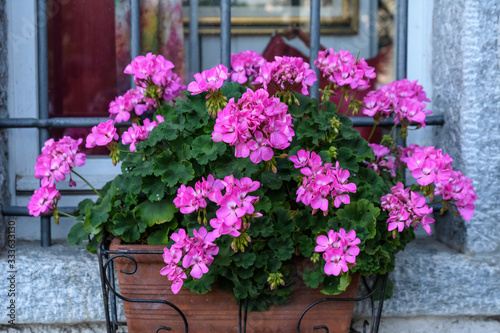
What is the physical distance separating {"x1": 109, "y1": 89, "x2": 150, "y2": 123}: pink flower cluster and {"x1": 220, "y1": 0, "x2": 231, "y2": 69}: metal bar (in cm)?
29

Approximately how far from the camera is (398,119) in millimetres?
1629

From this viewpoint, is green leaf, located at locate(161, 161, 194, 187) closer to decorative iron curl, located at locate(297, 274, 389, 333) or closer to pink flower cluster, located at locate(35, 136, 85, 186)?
pink flower cluster, located at locate(35, 136, 85, 186)

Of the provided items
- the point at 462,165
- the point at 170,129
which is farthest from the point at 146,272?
the point at 462,165

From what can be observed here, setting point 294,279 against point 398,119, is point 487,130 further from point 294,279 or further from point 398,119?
point 294,279

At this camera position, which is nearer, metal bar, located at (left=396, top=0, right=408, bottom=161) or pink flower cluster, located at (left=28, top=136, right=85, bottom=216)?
pink flower cluster, located at (left=28, top=136, right=85, bottom=216)

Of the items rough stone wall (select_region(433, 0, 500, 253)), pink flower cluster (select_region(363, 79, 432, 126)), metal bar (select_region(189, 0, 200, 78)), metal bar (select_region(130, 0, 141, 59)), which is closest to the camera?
pink flower cluster (select_region(363, 79, 432, 126))

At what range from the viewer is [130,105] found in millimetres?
1625

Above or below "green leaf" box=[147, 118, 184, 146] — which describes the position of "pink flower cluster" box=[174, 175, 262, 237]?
below

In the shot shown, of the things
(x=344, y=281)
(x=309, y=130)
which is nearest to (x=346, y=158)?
(x=309, y=130)

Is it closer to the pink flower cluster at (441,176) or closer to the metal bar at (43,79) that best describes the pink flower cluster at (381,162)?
the pink flower cluster at (441,176)

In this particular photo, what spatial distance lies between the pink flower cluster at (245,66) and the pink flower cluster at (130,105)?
0.25 m

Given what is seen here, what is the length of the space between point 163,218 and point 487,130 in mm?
1003

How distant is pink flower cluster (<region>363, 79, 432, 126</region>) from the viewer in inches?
62.4

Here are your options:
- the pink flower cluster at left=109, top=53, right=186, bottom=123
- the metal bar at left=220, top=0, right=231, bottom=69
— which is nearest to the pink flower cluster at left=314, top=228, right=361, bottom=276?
the pink flower cluster at left=109, top=53, right=186, bottom=123
